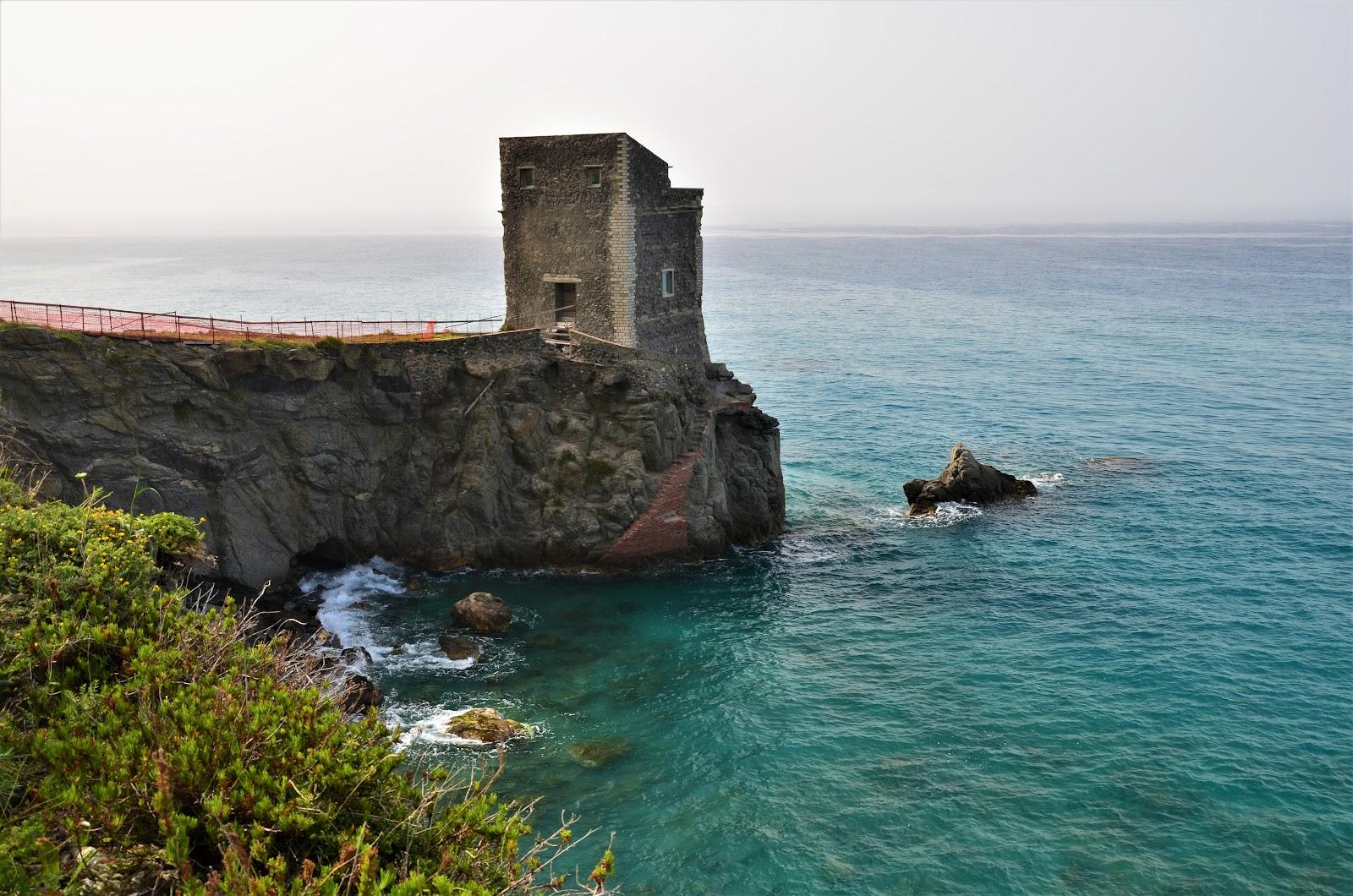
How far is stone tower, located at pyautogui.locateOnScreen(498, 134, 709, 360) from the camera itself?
153ft

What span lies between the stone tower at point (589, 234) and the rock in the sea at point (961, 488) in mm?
15076

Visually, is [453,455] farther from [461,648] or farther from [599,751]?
[599,751]

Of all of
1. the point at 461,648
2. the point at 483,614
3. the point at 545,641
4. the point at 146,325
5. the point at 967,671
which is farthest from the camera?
the point at 146,325

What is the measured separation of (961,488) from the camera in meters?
54.0

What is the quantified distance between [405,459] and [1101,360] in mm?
70749

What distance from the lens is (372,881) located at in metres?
13.0

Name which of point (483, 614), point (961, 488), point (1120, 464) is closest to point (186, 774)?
point (483, 614)

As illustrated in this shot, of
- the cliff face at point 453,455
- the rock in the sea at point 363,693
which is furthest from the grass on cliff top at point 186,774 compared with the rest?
the cliff face at point 453,455

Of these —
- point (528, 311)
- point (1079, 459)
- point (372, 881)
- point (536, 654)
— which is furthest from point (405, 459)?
point (1079, 459)

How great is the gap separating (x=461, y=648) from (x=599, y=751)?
321 inches

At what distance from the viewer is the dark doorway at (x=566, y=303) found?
48406 millimetres

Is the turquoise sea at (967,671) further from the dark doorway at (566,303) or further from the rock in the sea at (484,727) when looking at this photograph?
the dark doorway at (566,303)

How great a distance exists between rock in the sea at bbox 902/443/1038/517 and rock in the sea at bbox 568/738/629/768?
25588mm

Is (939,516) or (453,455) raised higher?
(453,455)
